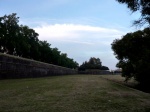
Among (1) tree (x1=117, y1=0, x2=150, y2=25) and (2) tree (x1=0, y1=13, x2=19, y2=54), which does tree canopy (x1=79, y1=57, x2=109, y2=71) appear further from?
(1) tree (x1=117, y1=0, x2=150, y2=25)

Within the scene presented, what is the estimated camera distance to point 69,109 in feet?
32.0

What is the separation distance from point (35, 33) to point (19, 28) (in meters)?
12.9

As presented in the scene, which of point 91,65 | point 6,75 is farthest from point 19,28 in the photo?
point 91,65

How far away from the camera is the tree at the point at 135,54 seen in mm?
28156

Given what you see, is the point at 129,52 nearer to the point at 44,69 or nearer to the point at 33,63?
the point at 33,63

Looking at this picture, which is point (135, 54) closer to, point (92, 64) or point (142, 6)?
point (142, 6)

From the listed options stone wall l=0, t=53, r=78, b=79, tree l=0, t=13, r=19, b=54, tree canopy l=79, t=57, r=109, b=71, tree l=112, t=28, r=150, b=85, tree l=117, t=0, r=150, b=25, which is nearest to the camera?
tree l=117, t=0, r=150, b=25

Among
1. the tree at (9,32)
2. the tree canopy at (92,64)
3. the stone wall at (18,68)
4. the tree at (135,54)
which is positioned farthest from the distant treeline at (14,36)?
the tree canopy at (92,64)

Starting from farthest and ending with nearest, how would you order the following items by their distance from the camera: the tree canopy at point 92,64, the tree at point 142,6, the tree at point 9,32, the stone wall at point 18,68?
1. the tree canopy at point 92,64
2. the tree at point 9,32
3. the stone wall at point 18,68
4. the tree at point 142,6

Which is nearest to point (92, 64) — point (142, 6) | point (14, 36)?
point (14, 36)

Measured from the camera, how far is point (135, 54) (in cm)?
3056

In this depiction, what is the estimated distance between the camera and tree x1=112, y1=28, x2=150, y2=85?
92.4ft

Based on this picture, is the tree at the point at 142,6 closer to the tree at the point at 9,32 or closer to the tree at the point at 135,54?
the tree at the point at 135,54

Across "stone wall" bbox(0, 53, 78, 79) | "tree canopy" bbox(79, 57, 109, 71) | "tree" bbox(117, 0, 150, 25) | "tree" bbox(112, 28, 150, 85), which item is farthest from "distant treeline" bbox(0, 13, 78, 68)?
"tree canopy" bbox(79, 57, 109, 71)
